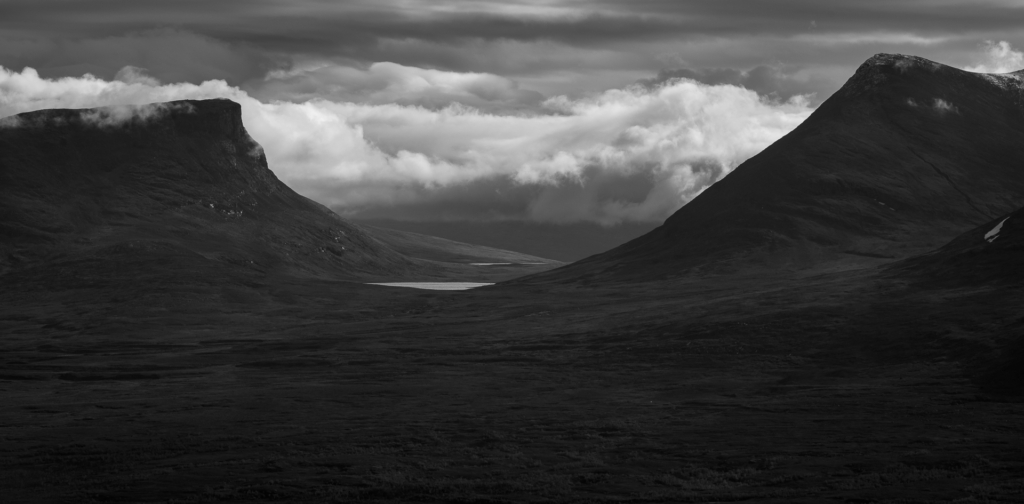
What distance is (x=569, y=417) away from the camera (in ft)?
401

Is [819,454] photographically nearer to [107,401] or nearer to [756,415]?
[756,415]

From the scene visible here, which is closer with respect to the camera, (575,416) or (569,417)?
(569,417)

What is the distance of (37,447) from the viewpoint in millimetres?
107938

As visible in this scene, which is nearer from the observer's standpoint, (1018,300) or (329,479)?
(329,479)

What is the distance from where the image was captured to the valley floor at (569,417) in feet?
283

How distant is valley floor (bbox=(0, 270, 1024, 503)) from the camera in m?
86.2

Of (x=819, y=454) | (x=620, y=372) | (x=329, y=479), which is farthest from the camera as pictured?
(x=620, y=372)

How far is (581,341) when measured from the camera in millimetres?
197625

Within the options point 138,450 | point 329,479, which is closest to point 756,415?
point 329,479

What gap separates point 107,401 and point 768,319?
10642cm

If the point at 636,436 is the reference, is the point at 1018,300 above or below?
above

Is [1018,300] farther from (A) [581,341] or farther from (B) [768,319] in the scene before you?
Result: (A) [581,341]

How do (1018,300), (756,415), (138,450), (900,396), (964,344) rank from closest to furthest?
1. (138,450)
2. (756,415)
3. (900,396)
4. (964,344)
5. (1018,300)

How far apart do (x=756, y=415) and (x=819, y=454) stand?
974 inches
